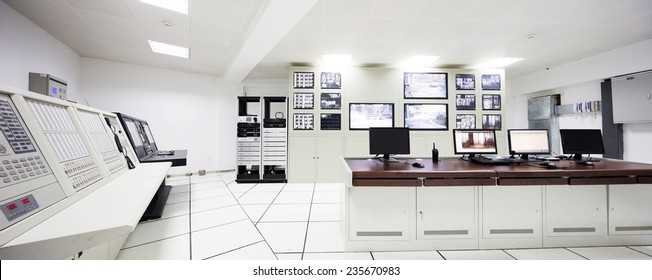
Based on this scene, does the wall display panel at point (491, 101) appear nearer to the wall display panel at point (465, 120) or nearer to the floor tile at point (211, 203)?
the wall display panel at point (465, 120)

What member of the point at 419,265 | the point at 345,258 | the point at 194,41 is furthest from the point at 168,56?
the point at 419,265

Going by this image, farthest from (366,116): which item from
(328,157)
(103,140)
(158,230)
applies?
(103,140)

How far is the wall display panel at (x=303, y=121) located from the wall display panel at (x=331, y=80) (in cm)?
75

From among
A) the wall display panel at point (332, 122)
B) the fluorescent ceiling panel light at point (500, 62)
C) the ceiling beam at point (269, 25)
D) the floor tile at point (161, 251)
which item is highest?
the fluorescent ceiling panel light at point (500, 62)

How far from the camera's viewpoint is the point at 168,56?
4000mm

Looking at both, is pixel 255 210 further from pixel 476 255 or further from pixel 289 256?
pixel 476 255

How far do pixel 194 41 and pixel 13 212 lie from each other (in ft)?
11.4

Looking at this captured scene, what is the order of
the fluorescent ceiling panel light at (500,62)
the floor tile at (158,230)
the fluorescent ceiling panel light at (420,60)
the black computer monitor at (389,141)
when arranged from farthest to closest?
1. the fluorescent ceiling panel light at (500,62)
2. the fluorescent ceiling panel light at (420,60)
3. the black computer monitor at (389,141)
4. the floor tile at (158,230)

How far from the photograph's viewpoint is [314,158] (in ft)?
14.5

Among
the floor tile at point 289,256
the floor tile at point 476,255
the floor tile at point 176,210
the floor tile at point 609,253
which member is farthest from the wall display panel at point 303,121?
the floor tile at point 609,253

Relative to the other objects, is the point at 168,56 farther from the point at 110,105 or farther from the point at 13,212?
the point at 13,212

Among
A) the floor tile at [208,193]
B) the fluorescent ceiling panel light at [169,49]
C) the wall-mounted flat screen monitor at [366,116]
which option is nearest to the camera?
the floor tile at [208,193]

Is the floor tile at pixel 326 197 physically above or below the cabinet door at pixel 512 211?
below

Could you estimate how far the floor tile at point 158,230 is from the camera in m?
1.90
